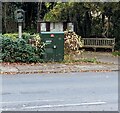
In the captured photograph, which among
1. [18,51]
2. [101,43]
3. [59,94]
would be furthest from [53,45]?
[59,94]

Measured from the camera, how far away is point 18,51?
783 inches

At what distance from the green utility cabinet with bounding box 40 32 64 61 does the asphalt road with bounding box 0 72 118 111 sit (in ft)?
18.0

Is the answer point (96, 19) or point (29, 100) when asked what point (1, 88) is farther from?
point (96, 19)

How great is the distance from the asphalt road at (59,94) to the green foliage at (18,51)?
4.82 metres

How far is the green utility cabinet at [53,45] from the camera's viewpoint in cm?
2042

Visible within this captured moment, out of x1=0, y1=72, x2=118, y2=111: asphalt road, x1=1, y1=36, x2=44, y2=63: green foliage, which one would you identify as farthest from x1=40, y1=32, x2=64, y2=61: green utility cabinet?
x1=0, y1=72, x2=118, y2=111: asphalt road

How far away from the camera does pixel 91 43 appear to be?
2858 cm

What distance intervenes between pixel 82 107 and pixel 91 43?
19651 mm

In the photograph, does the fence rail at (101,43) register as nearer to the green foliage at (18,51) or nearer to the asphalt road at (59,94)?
the green foliage at (18,51)

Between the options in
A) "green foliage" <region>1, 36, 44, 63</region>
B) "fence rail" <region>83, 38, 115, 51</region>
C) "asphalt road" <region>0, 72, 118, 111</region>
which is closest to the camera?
"asphalt road" <region>0, 72, 118, 111</region>

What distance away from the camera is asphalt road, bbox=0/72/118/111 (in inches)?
364

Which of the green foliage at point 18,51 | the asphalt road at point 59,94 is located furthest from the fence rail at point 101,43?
the asphalt road at point 59,94

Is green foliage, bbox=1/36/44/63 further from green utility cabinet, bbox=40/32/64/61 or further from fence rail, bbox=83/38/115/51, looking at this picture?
fence rail, bbox=83/38/115/51

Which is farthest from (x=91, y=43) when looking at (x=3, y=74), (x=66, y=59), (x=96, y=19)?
(x=3, y=74)
